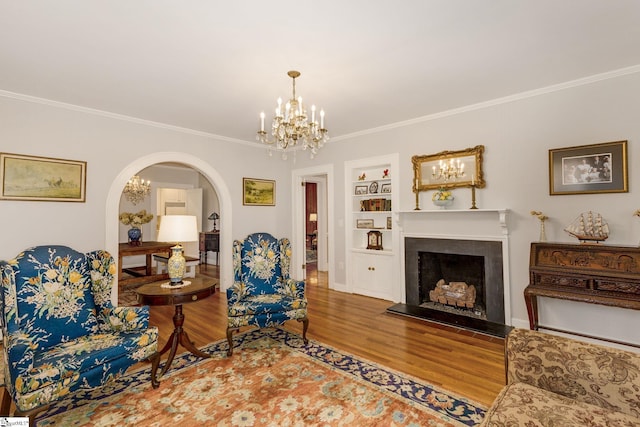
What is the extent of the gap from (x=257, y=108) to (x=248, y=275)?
80.3 inches

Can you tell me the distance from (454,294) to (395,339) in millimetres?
1294

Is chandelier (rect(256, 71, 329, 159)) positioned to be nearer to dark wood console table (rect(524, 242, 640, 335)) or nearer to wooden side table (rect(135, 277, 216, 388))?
wooden side table (rect(135, 277, 216, 388))

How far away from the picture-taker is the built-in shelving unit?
469 cm

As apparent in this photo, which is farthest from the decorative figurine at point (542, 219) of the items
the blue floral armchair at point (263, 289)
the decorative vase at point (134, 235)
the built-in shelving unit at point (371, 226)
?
the decorative vase at point (134, 235)

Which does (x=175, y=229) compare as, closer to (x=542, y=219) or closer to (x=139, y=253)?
(x=139, y=253)

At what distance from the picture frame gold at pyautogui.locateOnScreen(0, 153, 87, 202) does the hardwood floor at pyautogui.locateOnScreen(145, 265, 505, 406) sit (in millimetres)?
1862

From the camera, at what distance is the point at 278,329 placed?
3.53 meters

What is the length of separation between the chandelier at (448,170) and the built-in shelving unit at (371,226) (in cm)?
64

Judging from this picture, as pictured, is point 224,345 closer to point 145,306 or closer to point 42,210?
point 145,306

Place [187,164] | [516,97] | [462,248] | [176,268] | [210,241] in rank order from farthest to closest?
[210,241] → [187,164] → [462,248] → [516,97] → [176,268]

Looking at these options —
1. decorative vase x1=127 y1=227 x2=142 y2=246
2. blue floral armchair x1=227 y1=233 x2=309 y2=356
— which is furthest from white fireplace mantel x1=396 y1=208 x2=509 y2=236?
decorative vase x1=127 y1=227 x2=142 y2=246

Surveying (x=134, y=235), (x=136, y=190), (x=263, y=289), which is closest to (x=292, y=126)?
(x=263, y=289)

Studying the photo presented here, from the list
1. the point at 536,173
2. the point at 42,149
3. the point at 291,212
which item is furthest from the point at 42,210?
the point at 536,173

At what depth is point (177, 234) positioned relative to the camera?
9.06 ft
